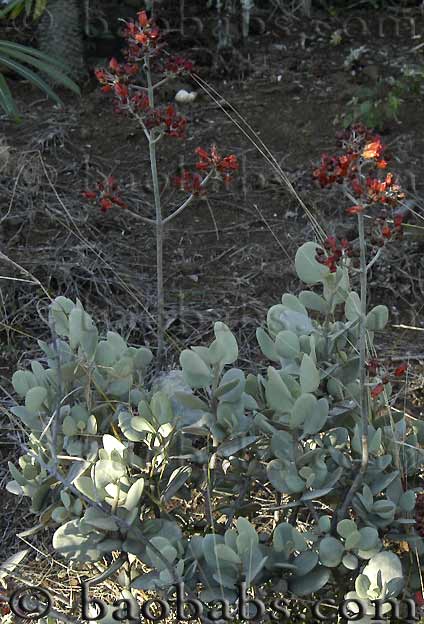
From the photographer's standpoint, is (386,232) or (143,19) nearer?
(386,232)

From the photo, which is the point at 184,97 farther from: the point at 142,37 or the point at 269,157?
the point at 142,37

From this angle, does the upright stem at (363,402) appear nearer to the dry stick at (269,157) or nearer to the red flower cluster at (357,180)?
the red flower cluster at (357,180)

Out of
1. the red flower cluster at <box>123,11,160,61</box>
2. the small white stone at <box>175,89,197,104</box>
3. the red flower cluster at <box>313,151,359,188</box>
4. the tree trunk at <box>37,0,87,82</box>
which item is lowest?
the small white stone at <box>175,89,197,104</box>

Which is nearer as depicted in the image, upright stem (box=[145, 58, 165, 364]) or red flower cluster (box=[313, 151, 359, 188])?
red flower cluster (box=[313, 151, 359, 188])

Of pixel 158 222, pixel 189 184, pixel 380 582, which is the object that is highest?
pixel 189 184

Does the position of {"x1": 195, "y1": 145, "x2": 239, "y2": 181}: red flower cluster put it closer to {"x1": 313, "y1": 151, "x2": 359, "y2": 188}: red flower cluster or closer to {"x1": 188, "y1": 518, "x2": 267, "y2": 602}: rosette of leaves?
{"x1": 313, "y1": 151, "x2": 359, "y2": 188}: red flower cluster

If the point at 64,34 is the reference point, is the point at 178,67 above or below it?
above

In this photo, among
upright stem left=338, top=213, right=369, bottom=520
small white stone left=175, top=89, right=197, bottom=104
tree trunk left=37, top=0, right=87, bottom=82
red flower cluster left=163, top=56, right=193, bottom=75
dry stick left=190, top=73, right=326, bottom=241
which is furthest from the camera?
tree trunk left=37, top=0, right=87, bottom=82

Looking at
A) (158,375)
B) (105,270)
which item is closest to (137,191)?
(105,270)

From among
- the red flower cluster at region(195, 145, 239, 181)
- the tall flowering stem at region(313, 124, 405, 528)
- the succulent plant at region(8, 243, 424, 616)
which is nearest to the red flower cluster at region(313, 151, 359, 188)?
the tall flowering stem at region(313, 124, 405, 528)

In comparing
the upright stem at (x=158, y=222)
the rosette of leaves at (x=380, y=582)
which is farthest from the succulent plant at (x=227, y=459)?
the upright stem at (x=158, y=222)

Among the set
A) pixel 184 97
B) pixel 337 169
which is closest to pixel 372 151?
pixel 337 169

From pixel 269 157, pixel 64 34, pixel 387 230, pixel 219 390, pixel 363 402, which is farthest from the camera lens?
pixel 64 34

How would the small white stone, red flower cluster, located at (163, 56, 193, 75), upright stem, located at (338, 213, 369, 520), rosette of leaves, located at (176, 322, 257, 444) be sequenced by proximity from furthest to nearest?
the small white stone
red flower cluster, located at (163, 56, 193, 75)
rosette of leaves, located at (176, 322, 257, 444)
upright stem, located at (338, 213, 369, 520)
